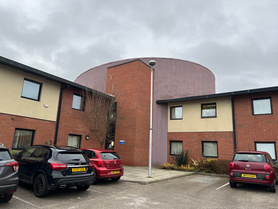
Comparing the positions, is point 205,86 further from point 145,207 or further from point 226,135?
point 145,207

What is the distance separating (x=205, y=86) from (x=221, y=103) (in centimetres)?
641

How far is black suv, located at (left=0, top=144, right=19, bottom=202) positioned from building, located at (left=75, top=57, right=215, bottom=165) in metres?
10.6

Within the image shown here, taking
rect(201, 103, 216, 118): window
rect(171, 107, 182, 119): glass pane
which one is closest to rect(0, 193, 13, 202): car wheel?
rect(201, 103, 216, 118): window

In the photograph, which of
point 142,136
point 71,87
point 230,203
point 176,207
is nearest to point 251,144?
point 142,136

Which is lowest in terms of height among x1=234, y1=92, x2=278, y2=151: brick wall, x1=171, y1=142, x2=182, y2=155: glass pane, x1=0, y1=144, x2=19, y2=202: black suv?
x1=0, y1=144, x2=19, y2=202: black suv

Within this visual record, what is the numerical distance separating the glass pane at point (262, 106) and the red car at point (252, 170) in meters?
6.28

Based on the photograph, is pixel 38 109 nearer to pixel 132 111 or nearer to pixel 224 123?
pixel 132 111

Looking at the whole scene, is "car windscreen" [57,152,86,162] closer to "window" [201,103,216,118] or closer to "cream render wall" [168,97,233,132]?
"cream render wall" [168,97,233,132]

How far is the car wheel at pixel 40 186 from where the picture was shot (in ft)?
19.3

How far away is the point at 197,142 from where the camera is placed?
15750 millimetres

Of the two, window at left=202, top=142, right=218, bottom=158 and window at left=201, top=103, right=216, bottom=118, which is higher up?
window at left=201, top=103, right=216, bottom=118

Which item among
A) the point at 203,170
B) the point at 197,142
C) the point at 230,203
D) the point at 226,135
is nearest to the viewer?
the point at 230,203

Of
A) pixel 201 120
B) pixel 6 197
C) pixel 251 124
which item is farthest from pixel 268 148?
pixel 6 197

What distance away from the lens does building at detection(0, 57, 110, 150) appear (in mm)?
10562
